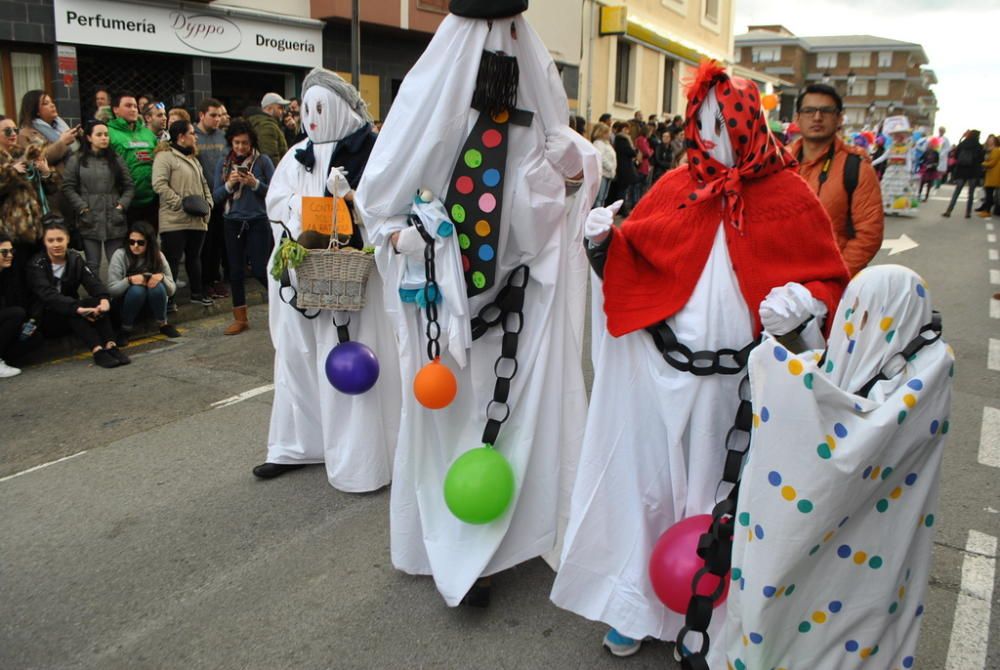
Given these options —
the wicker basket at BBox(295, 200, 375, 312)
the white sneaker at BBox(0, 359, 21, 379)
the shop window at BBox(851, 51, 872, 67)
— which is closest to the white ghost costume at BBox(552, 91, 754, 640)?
the wicker basket at BBox(295, 200, 375, 312)

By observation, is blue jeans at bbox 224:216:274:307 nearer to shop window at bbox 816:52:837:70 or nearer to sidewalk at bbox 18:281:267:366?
sidewalk at bbox 18:281:267:366

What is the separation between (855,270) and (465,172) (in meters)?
2.36

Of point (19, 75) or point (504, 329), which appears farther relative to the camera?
point (19, 75)

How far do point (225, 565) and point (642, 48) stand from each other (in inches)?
990

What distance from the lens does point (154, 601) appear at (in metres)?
3.36

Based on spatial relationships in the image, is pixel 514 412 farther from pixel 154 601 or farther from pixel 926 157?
pixel 926 157

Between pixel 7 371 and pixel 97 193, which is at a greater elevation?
pixel 97 193

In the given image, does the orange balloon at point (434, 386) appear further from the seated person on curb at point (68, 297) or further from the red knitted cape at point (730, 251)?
the seated person on curb at point (68, 297)

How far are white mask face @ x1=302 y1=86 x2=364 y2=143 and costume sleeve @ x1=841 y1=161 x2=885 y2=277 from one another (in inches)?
103

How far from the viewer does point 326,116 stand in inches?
163

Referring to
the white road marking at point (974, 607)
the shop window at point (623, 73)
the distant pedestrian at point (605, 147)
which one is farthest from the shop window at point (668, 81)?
the white road marking at point (974, 607)

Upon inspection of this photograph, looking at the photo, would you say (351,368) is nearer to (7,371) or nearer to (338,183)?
(338,183)

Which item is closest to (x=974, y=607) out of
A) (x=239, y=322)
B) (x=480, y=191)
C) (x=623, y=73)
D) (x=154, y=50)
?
(x=480, y=191)

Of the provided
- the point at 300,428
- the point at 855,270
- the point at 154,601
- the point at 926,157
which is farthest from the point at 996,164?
the point at 154,601
